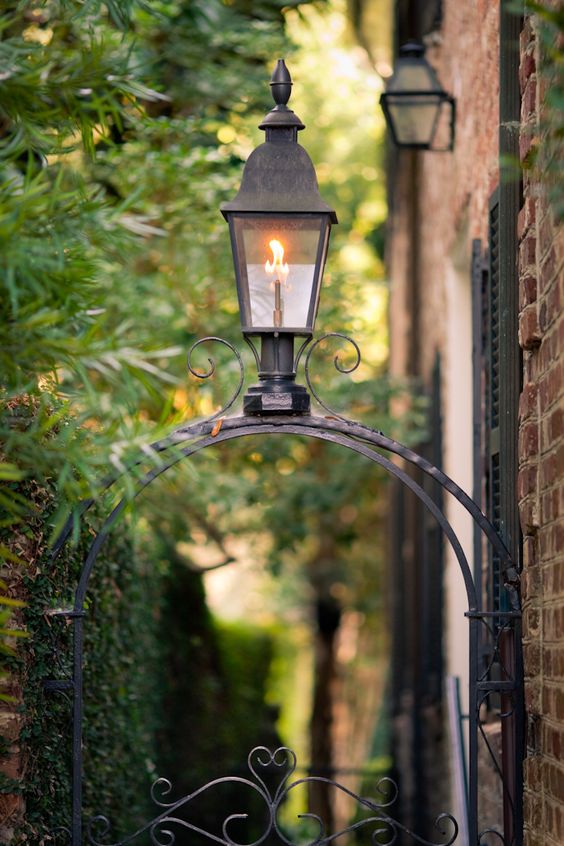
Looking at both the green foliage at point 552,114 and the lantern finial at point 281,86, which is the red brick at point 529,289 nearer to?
the green foliage at point 552,114

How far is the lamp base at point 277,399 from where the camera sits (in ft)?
11.0

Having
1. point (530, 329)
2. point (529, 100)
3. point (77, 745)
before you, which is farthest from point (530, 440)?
point (77, 745)

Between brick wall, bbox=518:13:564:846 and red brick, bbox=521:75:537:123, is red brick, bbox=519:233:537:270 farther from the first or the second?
red brick, bbox=521:75:537:123

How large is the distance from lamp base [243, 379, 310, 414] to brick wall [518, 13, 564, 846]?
0.65 m

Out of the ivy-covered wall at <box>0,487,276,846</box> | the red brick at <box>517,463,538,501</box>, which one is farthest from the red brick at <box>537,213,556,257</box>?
the ivy-covered wall at <box>0,487,276,846</box>

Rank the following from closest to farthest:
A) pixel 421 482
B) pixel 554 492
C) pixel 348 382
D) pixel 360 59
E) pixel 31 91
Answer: pixel 554 492 → pixel 31 91 → pixel 348 382 → pixel 421 482 → pixel 360 59

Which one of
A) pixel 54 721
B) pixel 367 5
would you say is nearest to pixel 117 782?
pixel 54 721

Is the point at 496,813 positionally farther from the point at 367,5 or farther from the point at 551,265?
the point at 367,5

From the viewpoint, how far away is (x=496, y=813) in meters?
4.39

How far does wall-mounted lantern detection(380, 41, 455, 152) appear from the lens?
606 centimetres

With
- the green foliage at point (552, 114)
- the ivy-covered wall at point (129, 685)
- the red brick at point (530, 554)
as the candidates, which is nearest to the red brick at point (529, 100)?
the green foliage at point (552, 114)

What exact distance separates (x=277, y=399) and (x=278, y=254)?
16.9 inches

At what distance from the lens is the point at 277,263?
11.2 ft

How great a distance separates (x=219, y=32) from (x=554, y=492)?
5264 millimetres
